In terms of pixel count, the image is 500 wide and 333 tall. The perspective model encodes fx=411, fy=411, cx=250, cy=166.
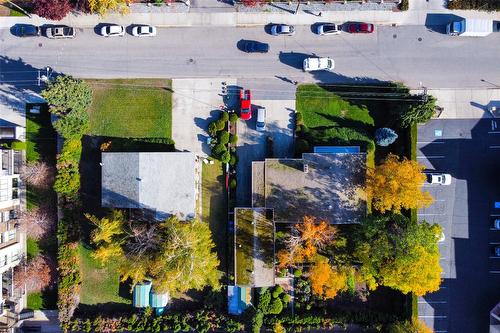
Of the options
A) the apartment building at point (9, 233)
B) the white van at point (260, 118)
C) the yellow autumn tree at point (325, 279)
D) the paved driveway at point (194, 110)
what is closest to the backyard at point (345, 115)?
the white van at point (260, 118)

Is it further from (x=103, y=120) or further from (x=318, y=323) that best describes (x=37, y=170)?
(x=318, y=323)

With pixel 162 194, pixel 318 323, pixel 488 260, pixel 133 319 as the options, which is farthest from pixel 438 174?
pixel 133 319

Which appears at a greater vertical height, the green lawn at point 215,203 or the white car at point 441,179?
the white car at point 441,179

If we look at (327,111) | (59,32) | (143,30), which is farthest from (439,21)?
(59,32)

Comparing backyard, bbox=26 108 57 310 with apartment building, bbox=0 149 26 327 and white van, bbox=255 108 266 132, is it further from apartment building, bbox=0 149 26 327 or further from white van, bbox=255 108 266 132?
white van, bbox=255 108 266 132

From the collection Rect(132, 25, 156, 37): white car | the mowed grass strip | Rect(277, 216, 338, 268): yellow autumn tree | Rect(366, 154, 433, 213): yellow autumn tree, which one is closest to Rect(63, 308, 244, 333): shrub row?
Rect(277, 216, 338, 268): yellow autumn tree

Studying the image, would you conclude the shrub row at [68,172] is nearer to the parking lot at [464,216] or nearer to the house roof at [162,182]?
the house roof at [162,182]
